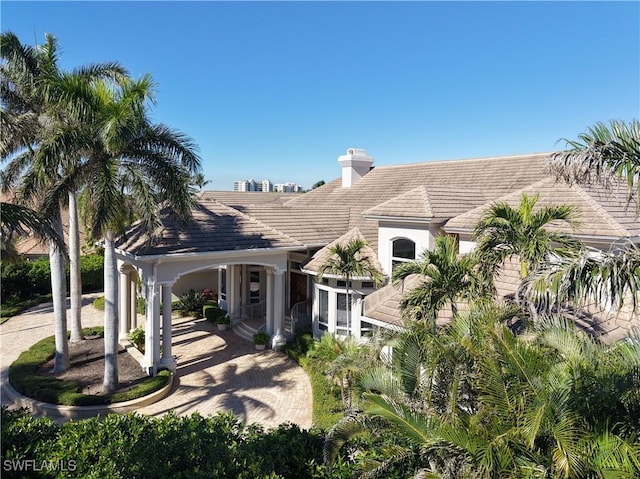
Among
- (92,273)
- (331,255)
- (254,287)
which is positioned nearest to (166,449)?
(331,255)

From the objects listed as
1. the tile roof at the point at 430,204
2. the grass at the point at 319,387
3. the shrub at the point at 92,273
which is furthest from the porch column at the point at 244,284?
the shrub at the point at 92,273

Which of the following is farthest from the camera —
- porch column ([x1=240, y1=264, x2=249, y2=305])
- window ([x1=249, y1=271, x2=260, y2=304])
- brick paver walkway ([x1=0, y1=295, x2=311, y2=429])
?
window ([x1=249, y1=271, x2=260, y2=304])

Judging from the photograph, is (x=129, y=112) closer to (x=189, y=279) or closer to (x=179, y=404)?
(x=179, y=404)

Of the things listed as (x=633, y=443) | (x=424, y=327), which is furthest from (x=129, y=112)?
(x=633, y=443)

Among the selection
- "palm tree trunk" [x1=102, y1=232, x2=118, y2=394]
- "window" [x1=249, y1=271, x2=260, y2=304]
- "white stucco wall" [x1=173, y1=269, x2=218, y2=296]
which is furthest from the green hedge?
"white stucco wall" [x1=173, y1=269, x2=218, y2=296]

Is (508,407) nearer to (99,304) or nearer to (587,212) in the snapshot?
(587,212)

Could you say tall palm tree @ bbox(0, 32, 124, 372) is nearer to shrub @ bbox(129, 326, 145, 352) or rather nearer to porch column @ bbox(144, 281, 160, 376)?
shrub @ bbox(129, 326, 145, 352)

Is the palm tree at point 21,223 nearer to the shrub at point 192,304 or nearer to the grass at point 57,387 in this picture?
the grass at point 57,387
